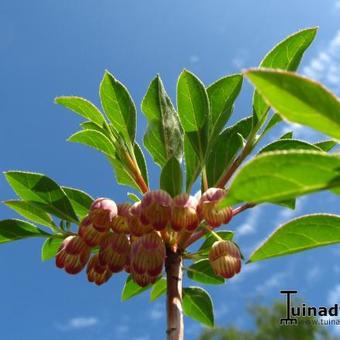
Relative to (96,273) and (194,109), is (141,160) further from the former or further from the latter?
(96,273)

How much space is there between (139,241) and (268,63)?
0.75 meters

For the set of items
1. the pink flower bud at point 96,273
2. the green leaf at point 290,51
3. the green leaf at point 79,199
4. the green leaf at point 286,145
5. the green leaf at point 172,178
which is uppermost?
the green leaf at point 290,51

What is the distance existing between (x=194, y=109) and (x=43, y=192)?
63cm

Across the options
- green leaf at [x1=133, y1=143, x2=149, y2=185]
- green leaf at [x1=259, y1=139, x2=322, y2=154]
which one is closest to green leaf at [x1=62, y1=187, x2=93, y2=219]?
green leaf at [x1=133, y1=143, x2=149, y2=185]

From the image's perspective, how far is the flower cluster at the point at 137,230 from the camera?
1.62 m

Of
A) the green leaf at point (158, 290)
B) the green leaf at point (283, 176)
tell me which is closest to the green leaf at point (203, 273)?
the green leaf at point (158, 290)

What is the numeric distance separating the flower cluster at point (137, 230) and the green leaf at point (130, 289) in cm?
65

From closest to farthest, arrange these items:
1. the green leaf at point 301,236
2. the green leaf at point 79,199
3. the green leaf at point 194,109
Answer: the green leaf at point 301,236, the green leaf at point 194,109, the green leaf at point 79,199

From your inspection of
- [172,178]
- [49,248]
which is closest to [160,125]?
[172,178]

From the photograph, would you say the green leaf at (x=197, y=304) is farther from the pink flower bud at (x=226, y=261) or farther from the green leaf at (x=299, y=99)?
the green leaf at (x=299, y=99)

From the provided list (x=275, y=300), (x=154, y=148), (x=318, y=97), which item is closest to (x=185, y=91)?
(x=154, y=148)

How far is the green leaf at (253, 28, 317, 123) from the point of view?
1908mm

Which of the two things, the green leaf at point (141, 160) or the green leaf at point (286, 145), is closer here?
the green leaf at point (286, 145)

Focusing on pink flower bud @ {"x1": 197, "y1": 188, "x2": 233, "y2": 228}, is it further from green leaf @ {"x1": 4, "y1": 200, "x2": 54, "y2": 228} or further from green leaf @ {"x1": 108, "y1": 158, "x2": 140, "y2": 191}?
green leaf @ {"x1": 4, "y1": 200, "x2": 54, "y2": 228}
